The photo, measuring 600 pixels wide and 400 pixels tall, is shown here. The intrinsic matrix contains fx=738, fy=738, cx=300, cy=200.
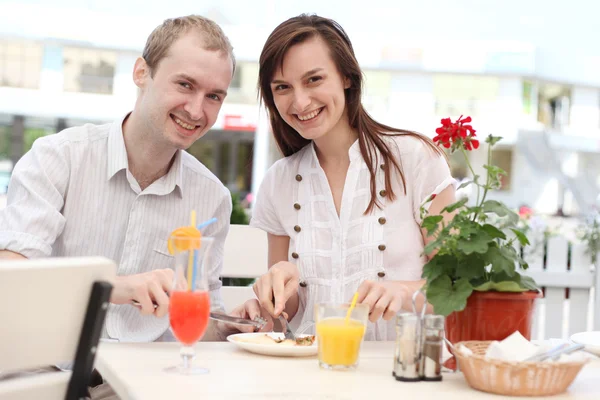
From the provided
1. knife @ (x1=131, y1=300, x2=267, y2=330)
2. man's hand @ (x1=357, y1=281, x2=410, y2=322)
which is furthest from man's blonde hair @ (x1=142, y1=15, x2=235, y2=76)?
man's hand @ (x1=357, y1=281, x2=410, y2=322)

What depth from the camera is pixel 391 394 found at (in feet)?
4.20

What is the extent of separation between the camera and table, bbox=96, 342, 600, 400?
4.14 ft

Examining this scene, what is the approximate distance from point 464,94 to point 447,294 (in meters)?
22.7

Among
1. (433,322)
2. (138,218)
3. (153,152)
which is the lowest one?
(433,322)

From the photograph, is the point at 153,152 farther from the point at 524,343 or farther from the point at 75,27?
the point at 75,27

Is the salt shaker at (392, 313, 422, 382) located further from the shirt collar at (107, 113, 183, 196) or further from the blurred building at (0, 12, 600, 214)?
the blurred building at (0, 12, 600, 214)

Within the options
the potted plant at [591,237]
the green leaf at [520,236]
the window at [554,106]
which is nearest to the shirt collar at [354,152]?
the green leaf at [520,236]

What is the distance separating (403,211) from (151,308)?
0.96m

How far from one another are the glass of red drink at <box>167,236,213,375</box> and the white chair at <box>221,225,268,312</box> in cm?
140

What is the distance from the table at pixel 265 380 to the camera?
1.26 m

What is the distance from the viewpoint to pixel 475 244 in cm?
138

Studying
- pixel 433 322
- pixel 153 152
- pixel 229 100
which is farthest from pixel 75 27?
pixel 433 322

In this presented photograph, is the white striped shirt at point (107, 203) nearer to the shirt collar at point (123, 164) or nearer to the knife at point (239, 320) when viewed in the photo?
the shirt collar at point (123, 164)

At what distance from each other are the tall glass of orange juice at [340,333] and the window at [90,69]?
63.5 feet
